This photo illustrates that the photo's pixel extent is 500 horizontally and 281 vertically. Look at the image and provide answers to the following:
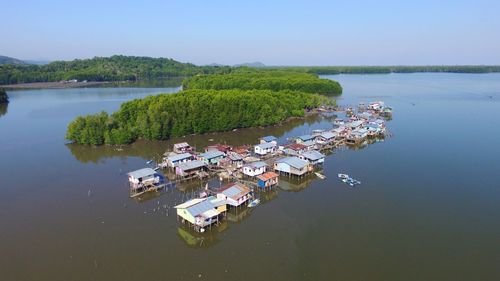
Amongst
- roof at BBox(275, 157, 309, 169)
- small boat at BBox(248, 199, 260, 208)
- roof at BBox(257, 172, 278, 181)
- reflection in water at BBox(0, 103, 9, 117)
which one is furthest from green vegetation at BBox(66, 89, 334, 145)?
reflection in water at BBox(0, 103, 9, 117)

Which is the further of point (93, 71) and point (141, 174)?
point (93, 71)

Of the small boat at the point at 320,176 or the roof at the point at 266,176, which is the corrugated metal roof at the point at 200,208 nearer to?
the roof at the point at 266,176

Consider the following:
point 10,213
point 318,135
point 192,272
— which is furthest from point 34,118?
point 192,272

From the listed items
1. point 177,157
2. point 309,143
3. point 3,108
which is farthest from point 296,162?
point 3,108

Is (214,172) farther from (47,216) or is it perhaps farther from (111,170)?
(47,216)

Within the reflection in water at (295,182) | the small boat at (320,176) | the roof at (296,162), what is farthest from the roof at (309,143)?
the reflection in water at (295,182)

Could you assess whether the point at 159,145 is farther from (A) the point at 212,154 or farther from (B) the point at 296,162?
(B) the point at 296,162
